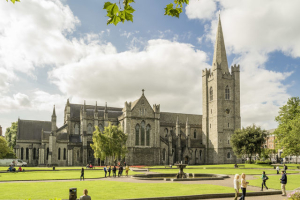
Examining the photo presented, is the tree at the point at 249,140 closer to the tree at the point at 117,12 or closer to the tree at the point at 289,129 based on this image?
the tree at the point at 289,129

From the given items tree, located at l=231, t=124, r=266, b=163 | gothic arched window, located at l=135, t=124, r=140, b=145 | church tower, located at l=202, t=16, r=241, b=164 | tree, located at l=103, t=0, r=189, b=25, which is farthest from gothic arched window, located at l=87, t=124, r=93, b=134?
tree, located at l=103, t=0, r=189, b=25

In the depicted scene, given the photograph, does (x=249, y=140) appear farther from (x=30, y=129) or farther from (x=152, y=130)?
(x=30, y=129)

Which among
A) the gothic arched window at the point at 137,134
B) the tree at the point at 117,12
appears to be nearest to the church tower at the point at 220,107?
the gothic arched window at the point at 137,134

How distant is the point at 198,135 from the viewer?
8881cm

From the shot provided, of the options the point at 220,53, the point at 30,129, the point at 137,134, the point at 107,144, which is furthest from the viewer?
the point at 220,53

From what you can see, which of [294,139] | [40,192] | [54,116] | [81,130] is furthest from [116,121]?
[40,192]

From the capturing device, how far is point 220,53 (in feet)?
283

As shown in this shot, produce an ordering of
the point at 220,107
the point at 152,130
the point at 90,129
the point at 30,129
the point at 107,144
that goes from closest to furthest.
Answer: the point at 107,144 → the point at 152,130 → the point at 90,129 → the point at 30,129 → the point at 220,107

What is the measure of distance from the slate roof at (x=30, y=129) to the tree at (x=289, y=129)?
5503 centimetres

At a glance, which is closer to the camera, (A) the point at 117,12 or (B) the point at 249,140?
(A) the point at 117,12

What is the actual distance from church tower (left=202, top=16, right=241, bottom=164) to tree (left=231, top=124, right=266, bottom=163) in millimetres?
9253

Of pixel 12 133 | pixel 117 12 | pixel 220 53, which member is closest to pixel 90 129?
pixel 12 133

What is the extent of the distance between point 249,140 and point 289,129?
11.3 m

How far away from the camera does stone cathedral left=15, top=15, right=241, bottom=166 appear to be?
7025 cm
